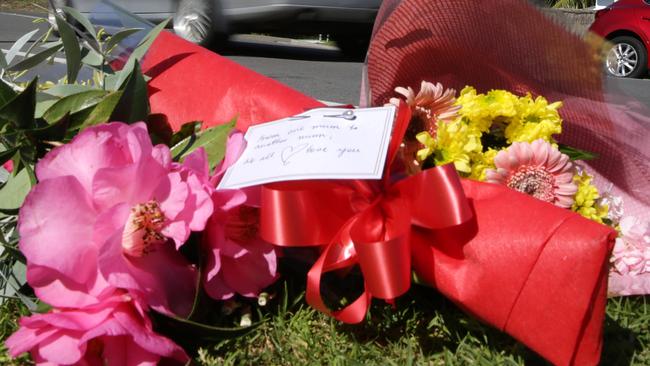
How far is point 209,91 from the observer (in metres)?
1.50

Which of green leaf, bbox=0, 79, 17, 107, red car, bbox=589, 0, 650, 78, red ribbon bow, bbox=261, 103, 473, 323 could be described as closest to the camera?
red ribbon bow, bbox=261, 103, 473, 323

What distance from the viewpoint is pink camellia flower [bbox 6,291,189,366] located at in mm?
979

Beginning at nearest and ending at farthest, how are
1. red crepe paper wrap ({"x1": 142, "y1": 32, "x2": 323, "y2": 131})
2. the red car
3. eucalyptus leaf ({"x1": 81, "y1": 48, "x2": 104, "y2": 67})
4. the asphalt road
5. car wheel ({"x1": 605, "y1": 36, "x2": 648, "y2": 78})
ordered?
red crepe paper wrap ({"x1": 142, "y1": 32, "x2": 323, "y2": 131}) → eucalyptus leaf ({"x1": 81, "y1": 48, "x2": 104, "y2": 67}) → the asphalt road → the red car → car wheel ({"x1": 605, "y1": 36, "x2": 648, "y2": 78})

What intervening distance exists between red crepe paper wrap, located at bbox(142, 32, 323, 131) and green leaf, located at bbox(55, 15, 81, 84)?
0.50 ft

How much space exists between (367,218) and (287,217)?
0.13 meters

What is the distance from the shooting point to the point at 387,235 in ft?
3.71

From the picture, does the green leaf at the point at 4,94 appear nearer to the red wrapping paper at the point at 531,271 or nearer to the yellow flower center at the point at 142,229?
the yellow flower center at the point at 142,229

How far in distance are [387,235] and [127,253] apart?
394 mm

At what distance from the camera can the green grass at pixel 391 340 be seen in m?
1.22

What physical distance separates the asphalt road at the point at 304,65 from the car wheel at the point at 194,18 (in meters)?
0.53

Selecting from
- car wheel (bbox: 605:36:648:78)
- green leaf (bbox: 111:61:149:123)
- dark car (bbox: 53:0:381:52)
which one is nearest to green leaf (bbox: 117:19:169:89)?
green leaf (bbox: 111:61:149:123)

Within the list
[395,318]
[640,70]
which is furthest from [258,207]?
[640,70]

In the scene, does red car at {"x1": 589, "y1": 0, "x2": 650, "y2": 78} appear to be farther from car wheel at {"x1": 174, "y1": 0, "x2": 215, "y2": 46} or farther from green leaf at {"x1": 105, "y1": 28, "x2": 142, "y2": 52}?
green leaf at {"x1": 105, "y1": 28, "x2": 142, "y2": 52}

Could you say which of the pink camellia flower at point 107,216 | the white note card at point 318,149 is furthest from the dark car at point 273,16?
the pink camellia flower at point 107,216
